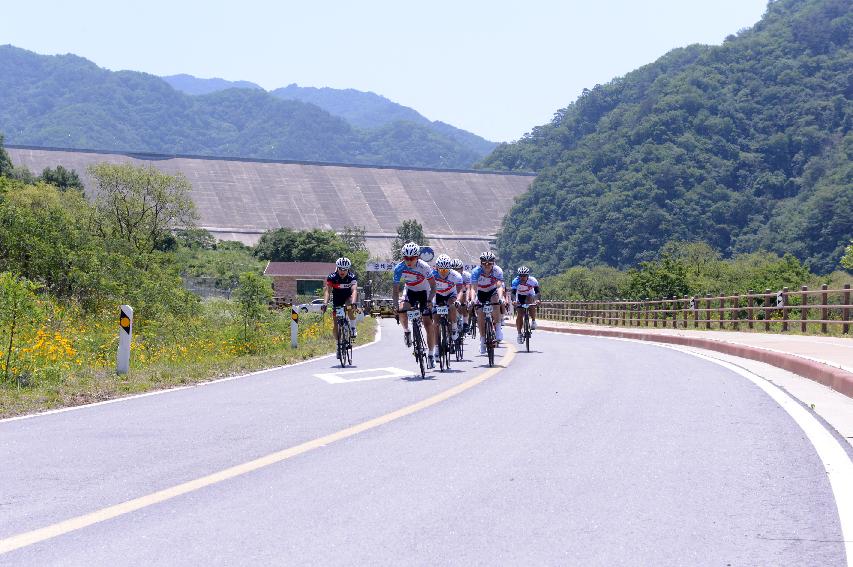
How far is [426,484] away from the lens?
21.0 ft

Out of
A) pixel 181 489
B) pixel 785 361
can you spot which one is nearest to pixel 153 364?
pixel 785 361

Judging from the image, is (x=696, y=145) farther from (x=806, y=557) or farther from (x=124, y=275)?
(x=806, y=557)

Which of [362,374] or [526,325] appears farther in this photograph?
[526,325]

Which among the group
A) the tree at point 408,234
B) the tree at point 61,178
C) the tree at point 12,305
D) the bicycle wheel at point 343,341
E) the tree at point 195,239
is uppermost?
the tree at point 61,178

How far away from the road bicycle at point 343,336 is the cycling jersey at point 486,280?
7.86 ft

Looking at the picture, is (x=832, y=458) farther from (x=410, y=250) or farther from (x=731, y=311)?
(x=731, y=311)

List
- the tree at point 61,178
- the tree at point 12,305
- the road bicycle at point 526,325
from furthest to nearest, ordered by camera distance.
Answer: the tree at point 61,178
the road bicycle at point 526,325
the tree at point 12,305

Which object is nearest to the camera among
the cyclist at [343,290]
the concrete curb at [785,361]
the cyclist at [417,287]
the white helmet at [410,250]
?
the concrete curb at [785,361]

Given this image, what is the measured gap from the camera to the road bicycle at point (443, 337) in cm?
1641

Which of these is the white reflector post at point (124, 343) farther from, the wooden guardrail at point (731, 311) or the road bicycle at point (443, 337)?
the wooden guardrail at point (731, 311)

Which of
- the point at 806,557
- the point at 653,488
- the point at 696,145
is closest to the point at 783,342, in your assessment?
the point at 653,488

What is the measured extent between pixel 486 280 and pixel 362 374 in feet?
12.1

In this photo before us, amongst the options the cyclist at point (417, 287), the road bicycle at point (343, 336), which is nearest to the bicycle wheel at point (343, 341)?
the road bicycle at point (343, 336)

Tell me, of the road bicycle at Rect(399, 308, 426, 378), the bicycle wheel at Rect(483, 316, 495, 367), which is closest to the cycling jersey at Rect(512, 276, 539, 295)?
the bicycle wheel at Rect(483, 316, 495, 367)
